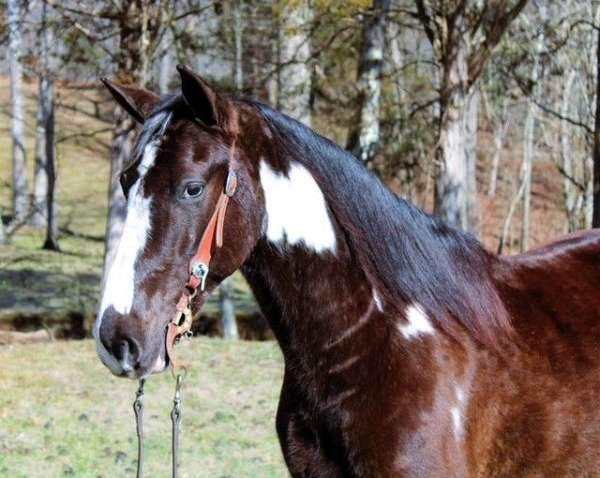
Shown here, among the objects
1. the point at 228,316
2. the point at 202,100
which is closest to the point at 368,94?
the point at 228,316

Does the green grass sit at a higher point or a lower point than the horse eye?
lower

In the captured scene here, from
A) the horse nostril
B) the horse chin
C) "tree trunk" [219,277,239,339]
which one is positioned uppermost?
the horse nostril

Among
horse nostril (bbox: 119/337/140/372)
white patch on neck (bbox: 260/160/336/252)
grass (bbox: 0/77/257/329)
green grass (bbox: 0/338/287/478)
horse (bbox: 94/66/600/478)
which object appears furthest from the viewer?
grass (bbox: 0/77/257/329)

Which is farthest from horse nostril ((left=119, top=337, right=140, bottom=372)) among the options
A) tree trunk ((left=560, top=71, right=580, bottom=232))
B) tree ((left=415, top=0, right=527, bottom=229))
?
tree trunk ((left=560, top=71, right=580, bottom=232))

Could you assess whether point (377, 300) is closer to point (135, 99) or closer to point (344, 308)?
point (344, 308)

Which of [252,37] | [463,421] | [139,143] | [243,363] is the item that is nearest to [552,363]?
[463,421]

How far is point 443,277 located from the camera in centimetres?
306

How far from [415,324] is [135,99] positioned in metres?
1.11

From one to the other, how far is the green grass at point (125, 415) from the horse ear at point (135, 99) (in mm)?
3889

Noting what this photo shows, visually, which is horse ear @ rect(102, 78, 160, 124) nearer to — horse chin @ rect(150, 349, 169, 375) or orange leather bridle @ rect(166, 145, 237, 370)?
orange leather bridle @ rect(166, 145, 237, 370)

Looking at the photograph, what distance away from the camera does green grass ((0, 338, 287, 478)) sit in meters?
6.60

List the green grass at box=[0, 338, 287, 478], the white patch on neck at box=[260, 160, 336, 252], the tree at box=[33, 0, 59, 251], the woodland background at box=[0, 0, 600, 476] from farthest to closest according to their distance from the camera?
the tree at box=[33, 0, 59, 251]
the woodland background at box=[0, 0, 600, 476]
the green grass at box=[0, 338, 287, 478]
the white patch on neck at box=[260, 160, 336, 252]

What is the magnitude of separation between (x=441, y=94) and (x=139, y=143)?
7.83m

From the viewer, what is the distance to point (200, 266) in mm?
2691
